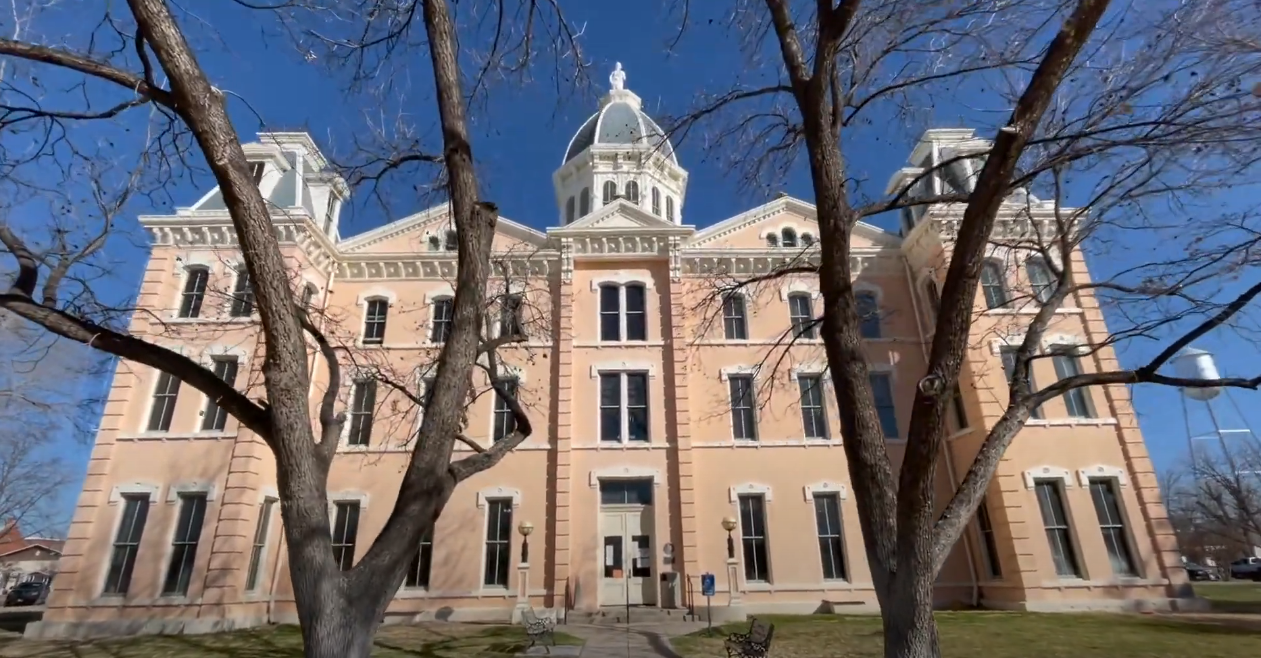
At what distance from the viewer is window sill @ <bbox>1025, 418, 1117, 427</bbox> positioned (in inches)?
666

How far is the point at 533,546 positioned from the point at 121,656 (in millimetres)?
8537

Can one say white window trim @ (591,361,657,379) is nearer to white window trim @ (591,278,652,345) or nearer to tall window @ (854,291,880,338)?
white window trim @ (591,278,652,345)

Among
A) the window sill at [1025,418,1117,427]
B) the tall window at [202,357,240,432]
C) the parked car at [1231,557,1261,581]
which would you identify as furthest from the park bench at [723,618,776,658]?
the parked car at [1231,557,1261,581]

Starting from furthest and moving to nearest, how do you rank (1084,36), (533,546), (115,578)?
(533,546), (115,578), (1084,36)

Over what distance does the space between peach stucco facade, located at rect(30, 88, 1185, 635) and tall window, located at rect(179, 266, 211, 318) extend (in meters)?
0.08

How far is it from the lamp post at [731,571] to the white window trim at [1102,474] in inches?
355

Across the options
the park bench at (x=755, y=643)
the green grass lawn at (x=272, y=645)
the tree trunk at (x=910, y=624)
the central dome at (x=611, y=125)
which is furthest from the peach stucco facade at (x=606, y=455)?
the tree trunk at (x=910, y=624)

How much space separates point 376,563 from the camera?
13.4ft

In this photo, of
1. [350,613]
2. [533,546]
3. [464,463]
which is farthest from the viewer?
[533,546]

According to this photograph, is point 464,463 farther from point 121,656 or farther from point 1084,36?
point 121,656

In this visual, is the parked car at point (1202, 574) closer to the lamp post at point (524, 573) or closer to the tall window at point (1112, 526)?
the tall window at point (1112, 526)

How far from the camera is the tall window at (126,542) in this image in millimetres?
15430

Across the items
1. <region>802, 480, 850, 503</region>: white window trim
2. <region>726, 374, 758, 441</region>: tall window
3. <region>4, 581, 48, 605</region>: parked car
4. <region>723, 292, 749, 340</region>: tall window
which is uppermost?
<region>723, 292, 749, 340</region>: tall window

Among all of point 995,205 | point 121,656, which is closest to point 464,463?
point 995,205
